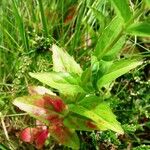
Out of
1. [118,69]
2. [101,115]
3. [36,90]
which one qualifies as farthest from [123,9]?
[36,90]

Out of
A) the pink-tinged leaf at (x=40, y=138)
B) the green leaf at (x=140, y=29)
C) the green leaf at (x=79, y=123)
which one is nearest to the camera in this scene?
the green leaf at (x=140, y=29)

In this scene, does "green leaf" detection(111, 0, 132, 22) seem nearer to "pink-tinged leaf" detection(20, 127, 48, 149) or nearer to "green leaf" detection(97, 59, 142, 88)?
"green leaf" detection(97, 59, 142, 88)

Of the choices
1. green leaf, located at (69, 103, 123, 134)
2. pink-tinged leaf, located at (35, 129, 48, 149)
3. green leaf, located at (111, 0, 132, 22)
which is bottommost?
pink-tinged leaf, located at (35, 129, 48, 149)

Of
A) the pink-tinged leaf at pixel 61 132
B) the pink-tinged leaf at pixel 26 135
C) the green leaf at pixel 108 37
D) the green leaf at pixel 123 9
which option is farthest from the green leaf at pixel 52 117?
the green leaf at pixel 123 9

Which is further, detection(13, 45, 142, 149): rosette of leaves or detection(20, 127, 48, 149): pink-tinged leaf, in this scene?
detection(20, 127, 48, 149): pink-tinged leaf

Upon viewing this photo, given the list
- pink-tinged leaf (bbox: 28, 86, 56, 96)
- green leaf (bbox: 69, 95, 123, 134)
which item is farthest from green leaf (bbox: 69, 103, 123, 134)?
pink-tinged leaf (bbox: 28, 86, 56, 96)

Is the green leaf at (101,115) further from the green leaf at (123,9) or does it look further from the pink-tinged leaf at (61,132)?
the green leaf at (123,9)

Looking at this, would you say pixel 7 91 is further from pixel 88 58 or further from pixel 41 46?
pixel 88 58
